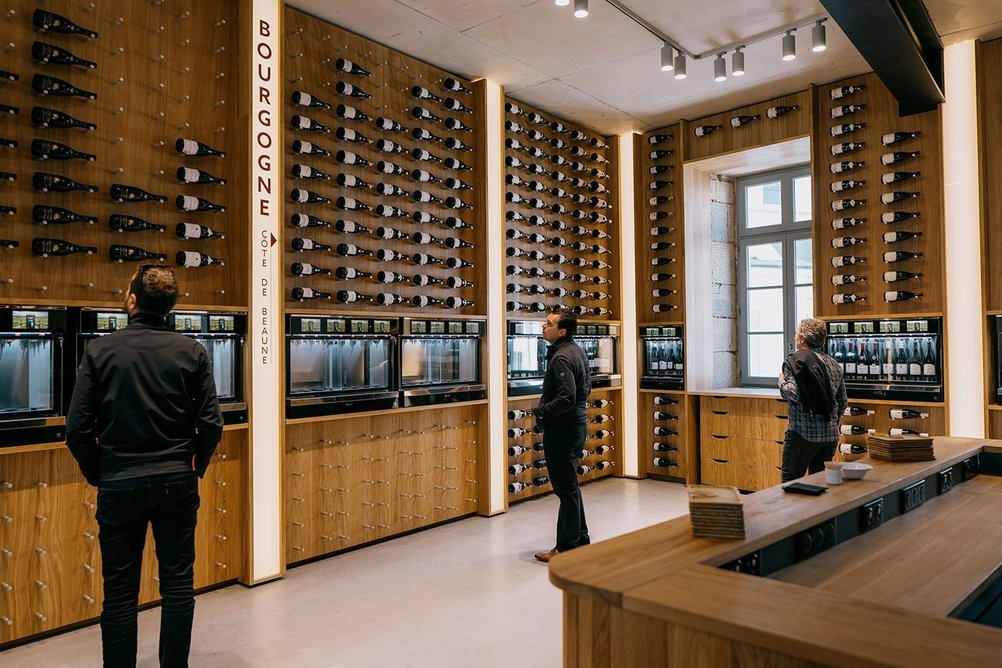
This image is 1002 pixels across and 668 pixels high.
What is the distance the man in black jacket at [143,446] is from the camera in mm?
2676

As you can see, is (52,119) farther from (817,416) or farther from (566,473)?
(817,416)

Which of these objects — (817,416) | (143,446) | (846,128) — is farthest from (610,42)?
(143,446)

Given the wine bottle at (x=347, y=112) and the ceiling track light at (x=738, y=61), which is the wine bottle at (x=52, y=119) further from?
the ceiling track light at (x=738, y=61)

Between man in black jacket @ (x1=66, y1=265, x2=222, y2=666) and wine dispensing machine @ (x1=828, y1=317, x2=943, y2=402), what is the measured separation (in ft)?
17.2

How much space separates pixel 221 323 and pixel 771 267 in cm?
591

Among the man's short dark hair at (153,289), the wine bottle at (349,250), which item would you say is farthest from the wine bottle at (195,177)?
the man's short dark hair at (153,289)

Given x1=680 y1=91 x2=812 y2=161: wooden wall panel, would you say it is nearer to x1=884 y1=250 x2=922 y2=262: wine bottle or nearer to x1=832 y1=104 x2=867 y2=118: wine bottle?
x1=832 y1=104 x2=867 y2=118: wine bottle

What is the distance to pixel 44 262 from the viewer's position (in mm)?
3639

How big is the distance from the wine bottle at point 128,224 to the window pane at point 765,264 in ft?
20.2

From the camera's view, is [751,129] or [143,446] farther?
[751,129]

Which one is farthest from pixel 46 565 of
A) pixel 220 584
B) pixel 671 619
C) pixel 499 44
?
pixel 499 44

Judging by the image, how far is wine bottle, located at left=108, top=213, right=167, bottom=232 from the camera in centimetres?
384

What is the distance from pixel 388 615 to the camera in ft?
12.5

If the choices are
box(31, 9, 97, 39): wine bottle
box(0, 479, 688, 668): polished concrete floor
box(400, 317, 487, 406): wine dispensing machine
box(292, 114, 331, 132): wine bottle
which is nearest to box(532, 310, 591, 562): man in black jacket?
box(0, 479, 688, 668): polished concrete floor
